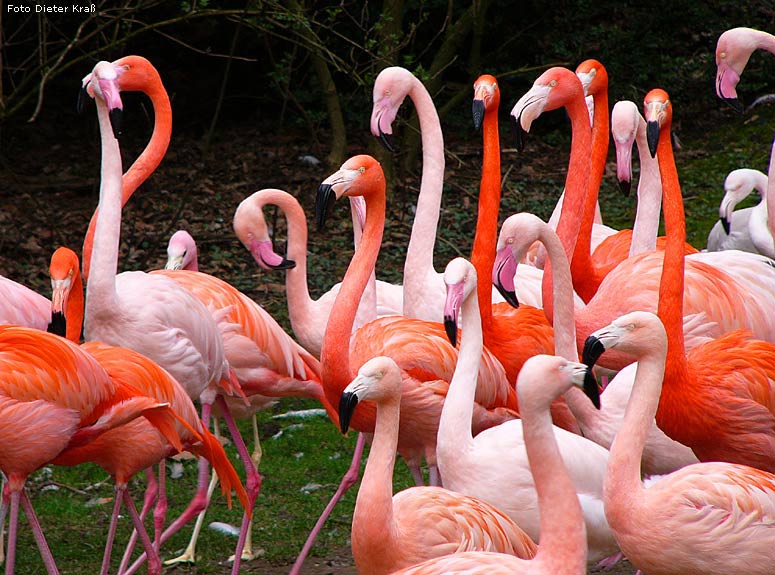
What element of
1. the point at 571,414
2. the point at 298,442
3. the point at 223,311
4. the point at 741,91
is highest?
the point at 741,91

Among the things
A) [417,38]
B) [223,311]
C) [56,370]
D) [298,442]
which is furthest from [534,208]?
[56,370]

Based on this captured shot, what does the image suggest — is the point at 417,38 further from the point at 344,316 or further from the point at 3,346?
the point at 3,346

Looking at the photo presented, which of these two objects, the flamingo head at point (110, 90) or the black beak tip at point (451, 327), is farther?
the flamingo head at point (110, 90)

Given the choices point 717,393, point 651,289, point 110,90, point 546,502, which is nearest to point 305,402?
point 110,90

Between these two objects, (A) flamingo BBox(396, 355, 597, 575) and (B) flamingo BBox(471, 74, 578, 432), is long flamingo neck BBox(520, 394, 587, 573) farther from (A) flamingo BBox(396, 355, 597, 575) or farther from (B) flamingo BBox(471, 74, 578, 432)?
(B) flamingo BBox(471, 74, 578, 432)

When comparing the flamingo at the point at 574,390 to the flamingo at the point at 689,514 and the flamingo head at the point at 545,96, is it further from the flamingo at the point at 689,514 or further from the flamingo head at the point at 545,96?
the flamingo at the point at 689,514

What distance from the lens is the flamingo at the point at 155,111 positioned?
16.4ft

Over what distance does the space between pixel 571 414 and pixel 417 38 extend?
6.92 m

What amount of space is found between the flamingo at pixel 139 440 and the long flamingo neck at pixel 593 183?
77.2 inches

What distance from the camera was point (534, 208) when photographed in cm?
919

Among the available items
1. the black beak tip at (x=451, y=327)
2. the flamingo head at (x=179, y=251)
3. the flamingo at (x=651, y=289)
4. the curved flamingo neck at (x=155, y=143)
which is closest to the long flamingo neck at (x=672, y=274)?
the flamingo at (x=651, y=289)

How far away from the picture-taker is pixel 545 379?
2816 mm

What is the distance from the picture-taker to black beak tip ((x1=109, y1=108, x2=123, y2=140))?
451cm

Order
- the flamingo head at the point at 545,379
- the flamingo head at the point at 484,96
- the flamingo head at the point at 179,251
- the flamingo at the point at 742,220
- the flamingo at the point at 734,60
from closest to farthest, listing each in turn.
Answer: the flamingo head at the point at 545,379 < the flamingo head at the point at 484,96 < the flamingo at the point at 734,60 < the flamingo head at the point at 179,251 < the flamingo at the point at 742,220
